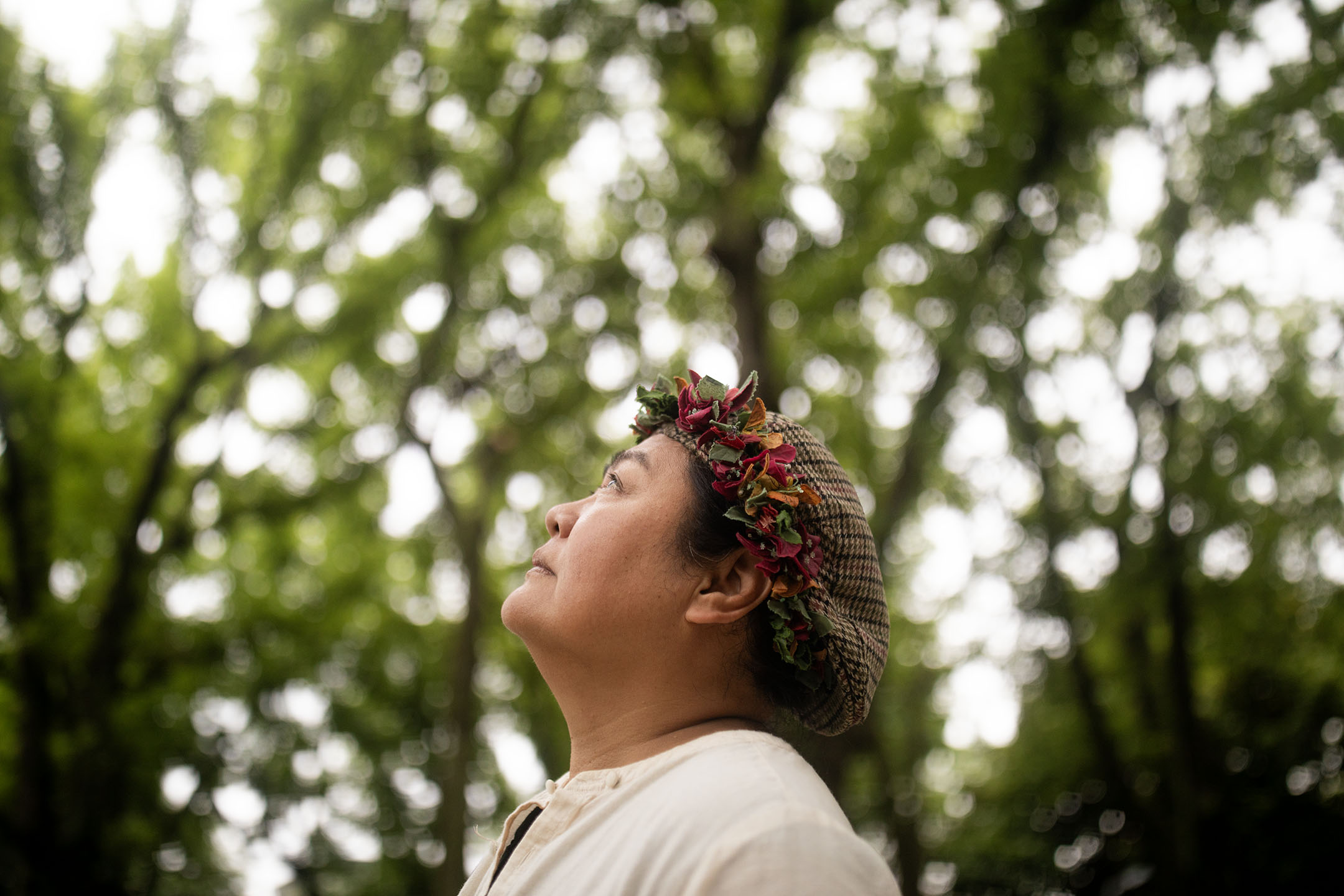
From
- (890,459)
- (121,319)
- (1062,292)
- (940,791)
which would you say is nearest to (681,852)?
(1062,292)

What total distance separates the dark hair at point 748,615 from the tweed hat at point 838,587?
0.05 meters

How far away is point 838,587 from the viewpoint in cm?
202

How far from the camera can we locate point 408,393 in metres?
10.5

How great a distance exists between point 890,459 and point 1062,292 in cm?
321

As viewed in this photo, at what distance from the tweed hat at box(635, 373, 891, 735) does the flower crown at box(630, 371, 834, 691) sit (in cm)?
1

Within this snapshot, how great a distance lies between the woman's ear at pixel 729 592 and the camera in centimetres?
198

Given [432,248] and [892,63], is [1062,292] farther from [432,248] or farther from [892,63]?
[432,248]

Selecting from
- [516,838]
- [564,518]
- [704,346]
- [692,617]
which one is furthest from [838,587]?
[704,346]

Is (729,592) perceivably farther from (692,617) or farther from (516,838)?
(516,838)

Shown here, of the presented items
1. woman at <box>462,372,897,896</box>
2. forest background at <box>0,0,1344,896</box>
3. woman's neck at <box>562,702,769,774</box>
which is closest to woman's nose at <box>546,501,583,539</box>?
woman at <box>462,372,897,896</box>

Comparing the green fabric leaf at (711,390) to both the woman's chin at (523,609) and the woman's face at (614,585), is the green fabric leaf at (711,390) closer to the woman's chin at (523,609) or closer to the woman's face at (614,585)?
the woman's face at (614,585)

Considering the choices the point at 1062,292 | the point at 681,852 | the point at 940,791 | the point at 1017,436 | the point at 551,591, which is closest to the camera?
the point at 681,852

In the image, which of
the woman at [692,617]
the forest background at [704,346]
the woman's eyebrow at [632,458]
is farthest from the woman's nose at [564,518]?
the forest background at [704,346]

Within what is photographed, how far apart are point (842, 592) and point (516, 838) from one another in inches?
32.4
